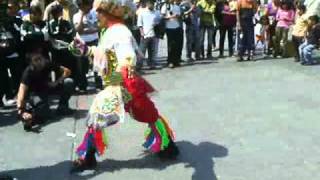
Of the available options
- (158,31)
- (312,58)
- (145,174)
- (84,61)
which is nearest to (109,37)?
(145,174)

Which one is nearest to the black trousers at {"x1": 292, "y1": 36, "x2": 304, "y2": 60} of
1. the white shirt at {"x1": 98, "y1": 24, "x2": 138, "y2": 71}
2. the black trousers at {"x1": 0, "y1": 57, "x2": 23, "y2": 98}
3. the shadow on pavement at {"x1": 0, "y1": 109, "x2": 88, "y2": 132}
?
the shadow on pavement at {"x1": 0, "y1": 109, "x2": 88, "y2": 132}

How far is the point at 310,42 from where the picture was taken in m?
13.9

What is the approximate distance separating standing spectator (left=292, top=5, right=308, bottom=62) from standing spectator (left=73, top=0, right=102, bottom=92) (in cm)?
532

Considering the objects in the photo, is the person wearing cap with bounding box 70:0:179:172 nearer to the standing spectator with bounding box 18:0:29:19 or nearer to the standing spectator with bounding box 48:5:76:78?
the standing spectator with bounding box 48:5:76:78

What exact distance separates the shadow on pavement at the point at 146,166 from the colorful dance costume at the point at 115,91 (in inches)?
10.4

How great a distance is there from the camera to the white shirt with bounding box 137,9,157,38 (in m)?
13.4

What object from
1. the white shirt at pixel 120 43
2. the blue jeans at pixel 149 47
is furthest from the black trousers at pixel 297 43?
the white shirt at pixel 120 43

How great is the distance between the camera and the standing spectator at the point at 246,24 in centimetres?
1415

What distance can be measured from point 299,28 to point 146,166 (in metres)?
8.55

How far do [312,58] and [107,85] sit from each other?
8.71 meters

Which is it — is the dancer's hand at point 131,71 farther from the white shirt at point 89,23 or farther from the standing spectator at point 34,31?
the white shirt at point 89,23

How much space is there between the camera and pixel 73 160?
6863 millimetres

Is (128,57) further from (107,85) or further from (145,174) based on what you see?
(145,174)

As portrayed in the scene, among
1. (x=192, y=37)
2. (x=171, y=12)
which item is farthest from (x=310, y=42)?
(x=171, y=12)
